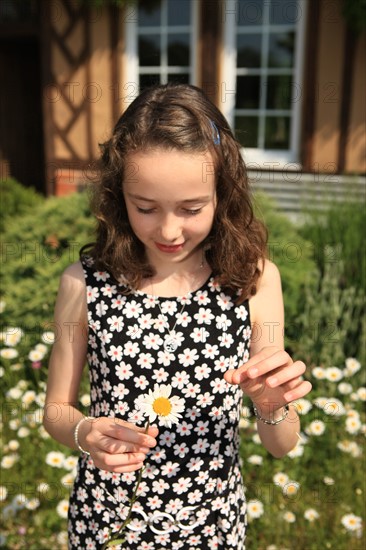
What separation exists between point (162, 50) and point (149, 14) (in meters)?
0.47

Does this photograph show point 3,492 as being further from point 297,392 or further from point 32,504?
point 297,392

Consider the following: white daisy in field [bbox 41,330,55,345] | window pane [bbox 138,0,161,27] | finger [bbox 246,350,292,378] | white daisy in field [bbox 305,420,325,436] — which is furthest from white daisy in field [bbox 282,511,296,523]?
window pane [bbox 138,0,161,27]

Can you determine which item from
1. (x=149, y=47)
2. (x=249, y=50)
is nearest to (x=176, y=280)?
(x=249, y=50)

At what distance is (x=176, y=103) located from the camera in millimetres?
1106

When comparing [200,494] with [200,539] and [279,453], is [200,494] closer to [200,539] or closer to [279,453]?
[200,539]

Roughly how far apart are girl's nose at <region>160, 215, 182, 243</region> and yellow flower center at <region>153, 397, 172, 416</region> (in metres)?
0.34

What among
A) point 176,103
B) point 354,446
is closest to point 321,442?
point 354,446

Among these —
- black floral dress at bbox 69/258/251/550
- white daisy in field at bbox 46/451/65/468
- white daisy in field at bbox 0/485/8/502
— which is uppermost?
black floral dress at bbox 69/258/251/550

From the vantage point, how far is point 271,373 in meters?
0.96

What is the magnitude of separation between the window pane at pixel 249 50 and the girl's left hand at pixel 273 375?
248 inches

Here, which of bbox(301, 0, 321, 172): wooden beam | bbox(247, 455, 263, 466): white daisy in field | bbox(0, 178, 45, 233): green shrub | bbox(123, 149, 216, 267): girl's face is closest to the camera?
bbox(123, 149, 216, 267): girl's face

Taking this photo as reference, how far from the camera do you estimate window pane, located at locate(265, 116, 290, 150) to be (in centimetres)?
665

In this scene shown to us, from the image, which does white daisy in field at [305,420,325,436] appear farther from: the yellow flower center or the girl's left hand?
the yellow flower center

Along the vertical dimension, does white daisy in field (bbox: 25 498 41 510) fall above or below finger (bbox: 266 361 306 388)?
below
